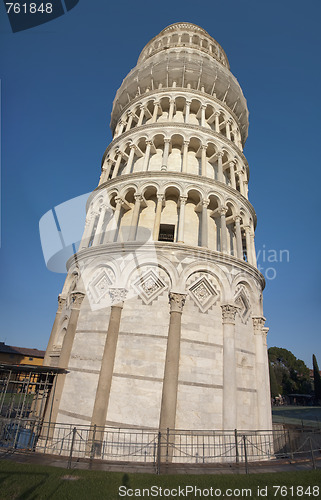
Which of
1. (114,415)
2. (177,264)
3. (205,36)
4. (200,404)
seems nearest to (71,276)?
(177,264)

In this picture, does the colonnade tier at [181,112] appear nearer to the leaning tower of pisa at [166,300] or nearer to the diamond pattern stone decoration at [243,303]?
the leaning tower of pisa at [166,300]

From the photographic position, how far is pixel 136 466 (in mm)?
8719

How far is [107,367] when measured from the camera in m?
11.7

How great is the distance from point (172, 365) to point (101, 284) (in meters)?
5.83

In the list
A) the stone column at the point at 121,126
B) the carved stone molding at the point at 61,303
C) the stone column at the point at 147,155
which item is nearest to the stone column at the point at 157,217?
the stone column at the point at 147,155

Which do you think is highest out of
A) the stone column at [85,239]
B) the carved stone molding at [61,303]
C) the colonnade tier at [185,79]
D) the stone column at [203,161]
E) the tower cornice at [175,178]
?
the colonnade tier at [185,79]

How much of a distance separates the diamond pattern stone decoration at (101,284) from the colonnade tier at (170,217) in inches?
82.1

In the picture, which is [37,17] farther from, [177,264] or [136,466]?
[136,466]

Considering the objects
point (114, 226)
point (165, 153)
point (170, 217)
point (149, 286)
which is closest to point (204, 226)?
point (170, 217)

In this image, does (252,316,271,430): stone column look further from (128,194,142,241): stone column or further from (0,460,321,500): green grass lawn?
(128,194,142,241): stone column

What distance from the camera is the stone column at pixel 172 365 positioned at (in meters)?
10.7

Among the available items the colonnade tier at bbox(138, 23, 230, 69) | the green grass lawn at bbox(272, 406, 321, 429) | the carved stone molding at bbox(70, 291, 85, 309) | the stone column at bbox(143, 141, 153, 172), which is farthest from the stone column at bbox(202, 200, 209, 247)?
the colonnade tier at bbox(138, 23, 230, 69)

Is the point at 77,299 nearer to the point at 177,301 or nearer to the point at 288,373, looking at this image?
the point at 177,301

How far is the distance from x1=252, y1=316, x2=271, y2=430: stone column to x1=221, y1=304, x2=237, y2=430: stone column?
8.78ft
